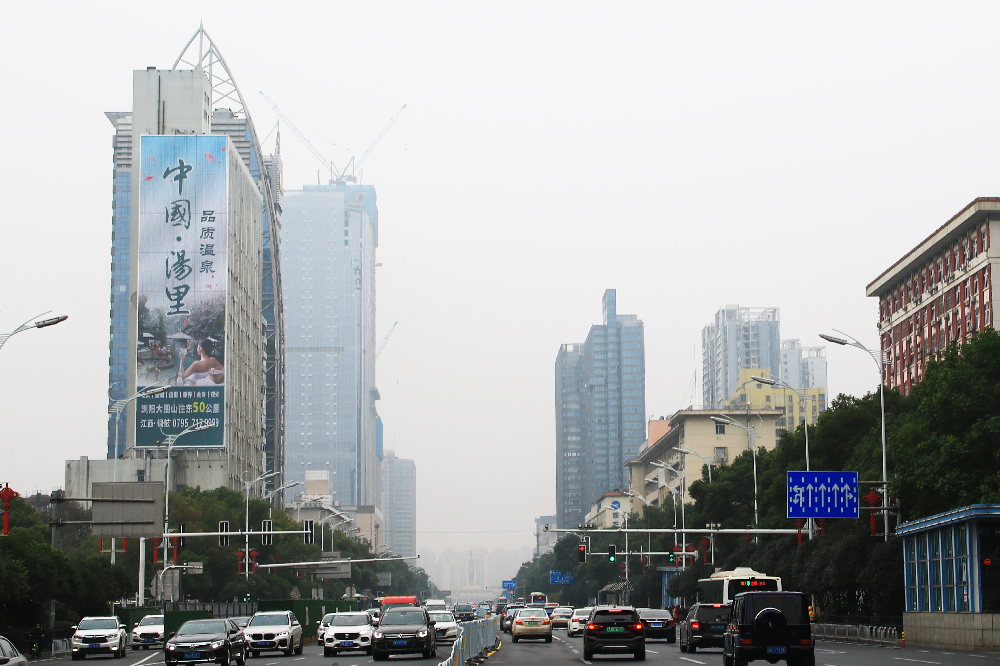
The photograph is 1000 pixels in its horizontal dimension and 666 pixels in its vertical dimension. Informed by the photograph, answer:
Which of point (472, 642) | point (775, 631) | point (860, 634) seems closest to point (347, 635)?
point (472, 642)

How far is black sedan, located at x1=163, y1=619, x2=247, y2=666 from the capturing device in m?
33.4

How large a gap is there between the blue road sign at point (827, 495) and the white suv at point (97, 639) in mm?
28068

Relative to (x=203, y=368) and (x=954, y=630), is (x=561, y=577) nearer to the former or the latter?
(x=203, y=368)

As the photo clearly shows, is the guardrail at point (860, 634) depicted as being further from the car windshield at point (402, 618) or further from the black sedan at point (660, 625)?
the car windshield at point (402, 618)

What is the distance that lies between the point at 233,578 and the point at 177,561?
12643 millimetres

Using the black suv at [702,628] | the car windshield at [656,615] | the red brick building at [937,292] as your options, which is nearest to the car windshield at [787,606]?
the black suv at [702,628]

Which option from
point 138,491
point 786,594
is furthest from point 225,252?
point 786,594

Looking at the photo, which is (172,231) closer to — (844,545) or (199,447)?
(199,447)

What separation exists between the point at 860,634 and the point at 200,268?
89804mm

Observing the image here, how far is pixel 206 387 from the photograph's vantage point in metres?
128

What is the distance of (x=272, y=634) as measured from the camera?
4478cm

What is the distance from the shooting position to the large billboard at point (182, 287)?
125812mm

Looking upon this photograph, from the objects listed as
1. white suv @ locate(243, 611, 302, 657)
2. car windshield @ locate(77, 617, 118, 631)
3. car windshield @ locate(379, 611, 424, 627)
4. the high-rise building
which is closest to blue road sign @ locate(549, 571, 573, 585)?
the high-rise building

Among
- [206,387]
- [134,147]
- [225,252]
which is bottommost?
[206,387]
